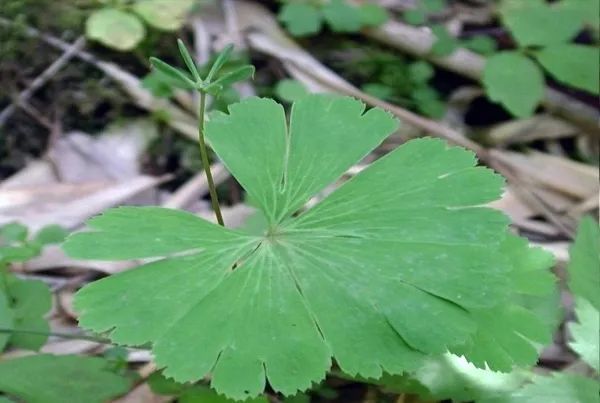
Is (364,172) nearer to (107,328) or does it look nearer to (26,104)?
(107,328)

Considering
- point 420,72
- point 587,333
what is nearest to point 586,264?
point 587,333

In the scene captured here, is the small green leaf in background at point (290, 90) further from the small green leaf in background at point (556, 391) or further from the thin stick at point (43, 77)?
the small green leaf in background at point (556, 391)

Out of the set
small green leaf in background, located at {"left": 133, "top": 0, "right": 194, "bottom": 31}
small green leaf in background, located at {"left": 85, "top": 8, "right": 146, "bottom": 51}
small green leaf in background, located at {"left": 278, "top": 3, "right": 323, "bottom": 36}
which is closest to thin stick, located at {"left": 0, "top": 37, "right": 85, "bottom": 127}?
small green leaf in background, located at {"left": 85, "top": 8, "right": 146, "bottom": 51}

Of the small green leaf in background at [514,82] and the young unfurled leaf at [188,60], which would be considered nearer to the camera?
the young unfurled leaf at [188,60]

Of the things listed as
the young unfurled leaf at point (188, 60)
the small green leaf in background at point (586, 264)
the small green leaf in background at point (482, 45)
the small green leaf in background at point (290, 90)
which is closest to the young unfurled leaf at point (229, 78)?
the young unfurled leaf at point (188, 60)

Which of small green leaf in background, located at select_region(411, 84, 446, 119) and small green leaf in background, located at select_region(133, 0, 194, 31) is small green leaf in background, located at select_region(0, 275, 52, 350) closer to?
small green leaf in background, located at select_region(133, 0, 194, 31)

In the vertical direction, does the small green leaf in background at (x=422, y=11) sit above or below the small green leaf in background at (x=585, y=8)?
above

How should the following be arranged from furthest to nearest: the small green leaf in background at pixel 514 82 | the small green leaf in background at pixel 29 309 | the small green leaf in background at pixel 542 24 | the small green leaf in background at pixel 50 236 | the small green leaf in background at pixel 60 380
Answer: the small green leaf in background at pixel 542 24, the small green leaf in background at pixel 514 82, the small green leaf in background at pixel 50 236, the small green leaf in background at pixel 29 309, the small green leaf in background at pixel 60 380
